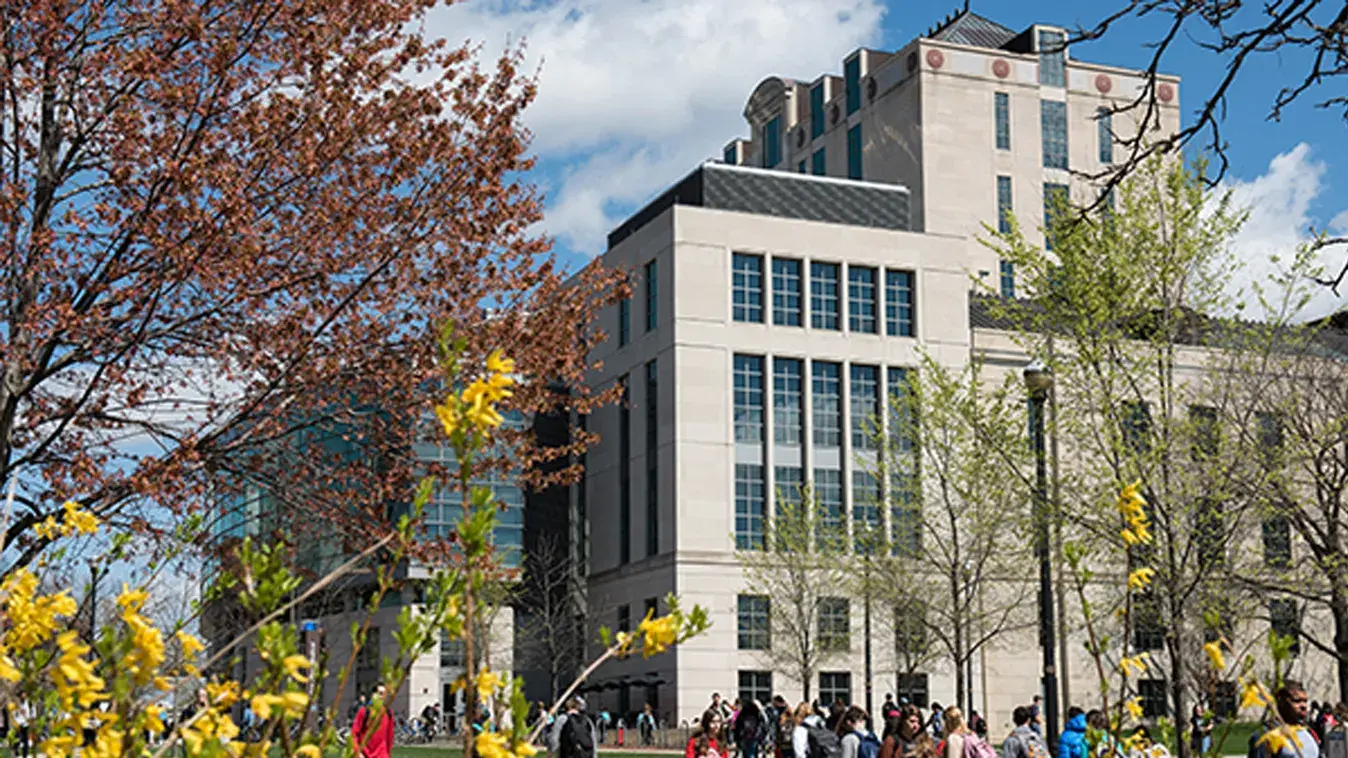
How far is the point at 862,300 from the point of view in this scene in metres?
72.9

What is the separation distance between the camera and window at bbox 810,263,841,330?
71.7 metres

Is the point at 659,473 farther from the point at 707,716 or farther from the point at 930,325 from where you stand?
the point at 707,716

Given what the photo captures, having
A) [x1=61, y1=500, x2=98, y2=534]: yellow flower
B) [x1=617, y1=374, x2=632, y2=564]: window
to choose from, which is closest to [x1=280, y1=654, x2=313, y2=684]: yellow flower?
[x1=61, y1=500, x2=98, y2=534]: yellow flower

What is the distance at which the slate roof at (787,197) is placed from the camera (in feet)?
237

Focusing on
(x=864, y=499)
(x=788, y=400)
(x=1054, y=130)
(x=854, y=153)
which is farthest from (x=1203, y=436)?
(x=854, y=153)

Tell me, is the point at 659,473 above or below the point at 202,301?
above

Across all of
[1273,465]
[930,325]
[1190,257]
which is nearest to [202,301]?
[1190,257]

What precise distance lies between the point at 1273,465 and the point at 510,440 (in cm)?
2013

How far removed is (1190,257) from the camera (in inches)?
1025

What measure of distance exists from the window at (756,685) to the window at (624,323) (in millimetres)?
17153

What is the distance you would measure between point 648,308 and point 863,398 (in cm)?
1081

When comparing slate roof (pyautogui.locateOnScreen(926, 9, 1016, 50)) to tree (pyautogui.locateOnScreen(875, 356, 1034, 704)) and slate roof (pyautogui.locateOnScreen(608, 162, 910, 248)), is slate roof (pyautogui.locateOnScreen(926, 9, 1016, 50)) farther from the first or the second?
tree (pyautogui.locateOnScreen(875, 356, 1034, 704))

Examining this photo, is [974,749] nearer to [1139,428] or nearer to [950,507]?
[1139,428]

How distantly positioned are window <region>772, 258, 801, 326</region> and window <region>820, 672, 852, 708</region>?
15851 mm
